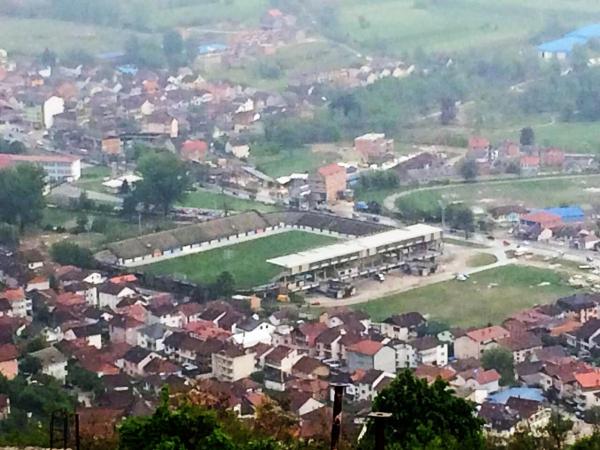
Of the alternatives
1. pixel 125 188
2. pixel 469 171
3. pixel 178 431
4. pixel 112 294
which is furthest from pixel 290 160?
pixel 178 431

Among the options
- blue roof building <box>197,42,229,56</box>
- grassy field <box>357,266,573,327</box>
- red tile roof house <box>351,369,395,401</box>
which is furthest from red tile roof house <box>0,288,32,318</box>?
blue roof building <box>197,42,229,56</box>

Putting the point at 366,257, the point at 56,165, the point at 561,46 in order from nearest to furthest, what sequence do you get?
the point at 366,257, the point at 56,165, the point at 561,46

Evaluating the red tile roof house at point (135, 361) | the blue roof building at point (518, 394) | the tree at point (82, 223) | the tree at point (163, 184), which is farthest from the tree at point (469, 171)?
the blue roof building at point (518, 394)

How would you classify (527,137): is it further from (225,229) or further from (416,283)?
(416,283)

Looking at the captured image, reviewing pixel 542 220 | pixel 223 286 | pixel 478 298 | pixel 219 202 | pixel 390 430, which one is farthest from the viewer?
pixel 219 202

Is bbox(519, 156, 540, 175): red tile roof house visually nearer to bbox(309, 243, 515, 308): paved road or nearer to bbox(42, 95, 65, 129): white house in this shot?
bbox(309, 243, 515, 308): paved road

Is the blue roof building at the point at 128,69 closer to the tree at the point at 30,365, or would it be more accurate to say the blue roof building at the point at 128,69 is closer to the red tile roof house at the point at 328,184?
the red tile roof house at the point at 328,184
